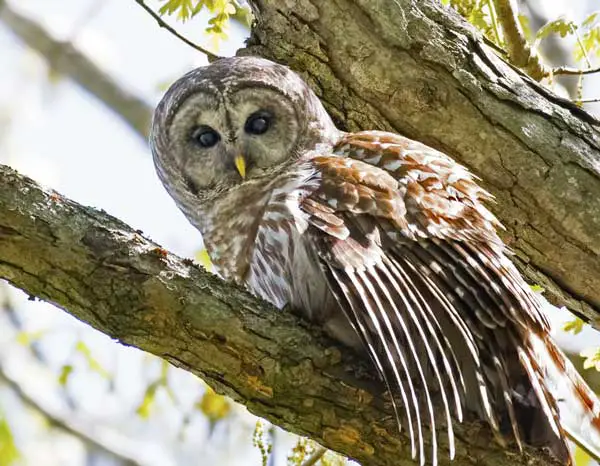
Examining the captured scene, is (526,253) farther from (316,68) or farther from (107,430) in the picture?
(107,430)

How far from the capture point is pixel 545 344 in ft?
12.5

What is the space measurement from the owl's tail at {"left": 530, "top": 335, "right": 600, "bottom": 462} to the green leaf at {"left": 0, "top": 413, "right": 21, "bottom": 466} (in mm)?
3591

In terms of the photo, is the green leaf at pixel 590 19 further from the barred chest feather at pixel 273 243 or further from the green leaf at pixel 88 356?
the green leaf at pixel 88 356

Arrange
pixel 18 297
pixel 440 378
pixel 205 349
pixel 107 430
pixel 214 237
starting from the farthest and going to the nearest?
1. pixel 18 297
2. pixel 107 430
3. pixel 214 237
4. pixel 440 378
5. pixel 205 349

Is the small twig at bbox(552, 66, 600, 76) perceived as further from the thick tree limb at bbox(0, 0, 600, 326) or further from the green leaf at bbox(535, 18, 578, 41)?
the thick tree limb at bbox(0, 0, 600, 326)

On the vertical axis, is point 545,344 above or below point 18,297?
below

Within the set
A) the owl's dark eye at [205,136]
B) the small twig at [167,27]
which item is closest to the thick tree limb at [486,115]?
the small twig at [167,27]

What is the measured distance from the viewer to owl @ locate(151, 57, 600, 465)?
11.8 ft

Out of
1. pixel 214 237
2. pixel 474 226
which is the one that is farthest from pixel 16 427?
pixel 474 226

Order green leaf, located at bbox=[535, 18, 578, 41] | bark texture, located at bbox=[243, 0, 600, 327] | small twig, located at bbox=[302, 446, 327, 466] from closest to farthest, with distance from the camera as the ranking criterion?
bark texture, located at bbox=[243, 0, 600, 327], small twig, located at bbox=[302, 446, 327, 466], green leaf, located at bbox=[535, 18, 578, 41]

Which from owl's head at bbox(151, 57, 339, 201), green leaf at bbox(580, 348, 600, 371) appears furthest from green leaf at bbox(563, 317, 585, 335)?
owl's head at bbox(151, 57, 339, 201)

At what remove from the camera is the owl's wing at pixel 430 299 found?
140 inches

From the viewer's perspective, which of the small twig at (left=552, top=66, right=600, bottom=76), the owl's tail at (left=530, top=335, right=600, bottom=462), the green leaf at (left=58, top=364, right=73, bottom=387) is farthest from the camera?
the green leaf at (left=58, top=364, right=73, bottom=387)

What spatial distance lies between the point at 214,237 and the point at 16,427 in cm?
402
